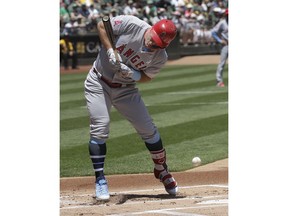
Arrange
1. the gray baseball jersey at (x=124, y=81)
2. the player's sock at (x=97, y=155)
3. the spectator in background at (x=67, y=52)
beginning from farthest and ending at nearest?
the spectator in background at (x=67, y=52), the player's sock at (x=97, y=155), the gray baseball jersey at (x=124, y=81)

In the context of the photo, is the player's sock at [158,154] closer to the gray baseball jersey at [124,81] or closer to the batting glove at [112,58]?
the gray baseball jersey at [124,81]

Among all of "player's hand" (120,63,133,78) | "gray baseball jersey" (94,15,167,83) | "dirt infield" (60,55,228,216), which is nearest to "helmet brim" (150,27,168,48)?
"gray baseball jersey" (94,15,167,83)

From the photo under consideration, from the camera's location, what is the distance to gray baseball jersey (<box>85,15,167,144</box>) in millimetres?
6895

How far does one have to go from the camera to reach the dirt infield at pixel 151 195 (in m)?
6.38

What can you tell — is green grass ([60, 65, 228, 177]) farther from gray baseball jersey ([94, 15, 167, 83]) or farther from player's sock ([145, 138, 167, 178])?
gray baseball jersey ([94, 15, 167, 83])

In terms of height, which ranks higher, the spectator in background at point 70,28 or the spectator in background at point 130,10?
the spectator in background at point 70,28

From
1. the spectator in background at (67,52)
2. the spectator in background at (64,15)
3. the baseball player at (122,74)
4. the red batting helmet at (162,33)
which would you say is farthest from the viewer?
the spectator in background at (64,15)

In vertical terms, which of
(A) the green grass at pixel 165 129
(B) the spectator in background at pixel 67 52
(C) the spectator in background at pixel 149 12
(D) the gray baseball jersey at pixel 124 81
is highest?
(D) the gray baseball jersey at pixel 124 81

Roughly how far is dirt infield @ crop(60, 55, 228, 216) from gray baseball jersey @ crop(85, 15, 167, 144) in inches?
24.2

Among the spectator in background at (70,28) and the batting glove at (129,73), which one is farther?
the spectator in background at (70,28)

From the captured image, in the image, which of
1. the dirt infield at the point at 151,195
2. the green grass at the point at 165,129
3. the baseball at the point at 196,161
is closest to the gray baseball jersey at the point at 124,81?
the dirt infield at the point at 151,195

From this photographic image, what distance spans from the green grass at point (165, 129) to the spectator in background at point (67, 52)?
20.2 feet
